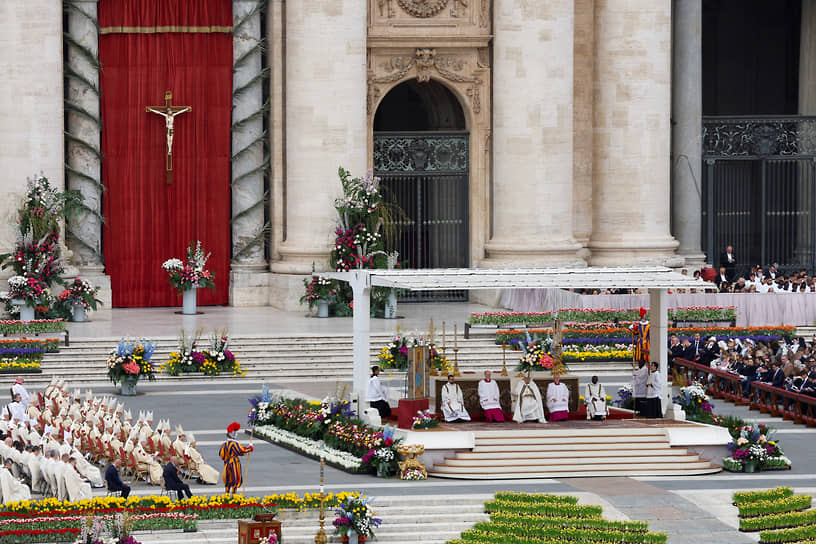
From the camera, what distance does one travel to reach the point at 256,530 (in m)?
23.3

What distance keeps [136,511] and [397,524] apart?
13.2 feet

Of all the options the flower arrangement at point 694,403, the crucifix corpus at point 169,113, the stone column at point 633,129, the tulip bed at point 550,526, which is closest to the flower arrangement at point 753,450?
→ the flower arrangement at point 694,403

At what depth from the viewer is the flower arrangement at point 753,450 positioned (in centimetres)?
3036

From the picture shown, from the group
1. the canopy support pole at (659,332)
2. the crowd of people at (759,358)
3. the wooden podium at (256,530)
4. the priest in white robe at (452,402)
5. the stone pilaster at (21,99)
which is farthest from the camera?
the stone pilaster at (21,99)

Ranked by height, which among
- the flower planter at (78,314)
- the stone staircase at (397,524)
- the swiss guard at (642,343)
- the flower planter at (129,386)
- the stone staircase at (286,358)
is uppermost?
the flower planter at (78,314)

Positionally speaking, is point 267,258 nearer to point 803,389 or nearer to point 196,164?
point 196,164

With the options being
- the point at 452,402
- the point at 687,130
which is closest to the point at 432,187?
the point at 687,130

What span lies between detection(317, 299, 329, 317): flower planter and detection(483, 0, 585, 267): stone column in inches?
221

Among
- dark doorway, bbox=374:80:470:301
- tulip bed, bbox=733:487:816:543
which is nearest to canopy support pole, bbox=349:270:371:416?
tulip bed, bbox=733:487:816:543

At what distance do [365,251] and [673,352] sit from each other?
10.4m

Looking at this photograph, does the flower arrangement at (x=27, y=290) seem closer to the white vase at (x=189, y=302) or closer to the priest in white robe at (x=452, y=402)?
the white vase at (x=189, y=302)

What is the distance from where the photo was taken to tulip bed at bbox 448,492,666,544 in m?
24.6

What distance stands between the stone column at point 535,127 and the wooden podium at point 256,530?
2693 cm

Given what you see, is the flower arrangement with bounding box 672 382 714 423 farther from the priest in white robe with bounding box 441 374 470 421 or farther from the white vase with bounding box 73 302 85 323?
the white vase with bounding box 73 302 85 323
